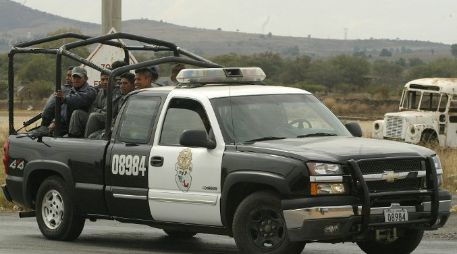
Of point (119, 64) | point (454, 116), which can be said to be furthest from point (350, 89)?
point (119, 64)

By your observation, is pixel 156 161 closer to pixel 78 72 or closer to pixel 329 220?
pixel 329 220

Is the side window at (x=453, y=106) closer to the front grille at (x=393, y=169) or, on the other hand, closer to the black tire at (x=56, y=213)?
the black tire at (x=56, y=213)

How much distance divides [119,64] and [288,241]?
4904 mm

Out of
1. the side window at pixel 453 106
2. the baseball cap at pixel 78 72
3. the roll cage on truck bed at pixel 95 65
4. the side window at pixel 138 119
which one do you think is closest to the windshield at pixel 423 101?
the side window at pixel 453 106

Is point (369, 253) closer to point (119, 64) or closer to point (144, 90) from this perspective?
point (144, 90)

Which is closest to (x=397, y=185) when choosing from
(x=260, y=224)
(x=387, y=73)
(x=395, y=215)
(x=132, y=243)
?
(x=395, y=215)

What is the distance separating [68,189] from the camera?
1291 cm

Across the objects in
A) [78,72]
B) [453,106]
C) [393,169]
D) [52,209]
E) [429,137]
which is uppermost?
[78,72]

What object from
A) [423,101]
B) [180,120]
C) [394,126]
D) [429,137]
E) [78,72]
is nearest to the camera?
[180,120]

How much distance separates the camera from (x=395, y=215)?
10461 millimetres

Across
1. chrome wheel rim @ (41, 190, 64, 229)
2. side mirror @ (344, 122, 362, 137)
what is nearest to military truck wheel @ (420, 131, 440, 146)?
chrome wheel rim @ (41, 190, 64, 229)

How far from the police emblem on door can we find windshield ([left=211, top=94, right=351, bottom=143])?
1.39ft

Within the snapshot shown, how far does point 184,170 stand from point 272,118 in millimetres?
984

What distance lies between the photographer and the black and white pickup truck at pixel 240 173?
1027cm
